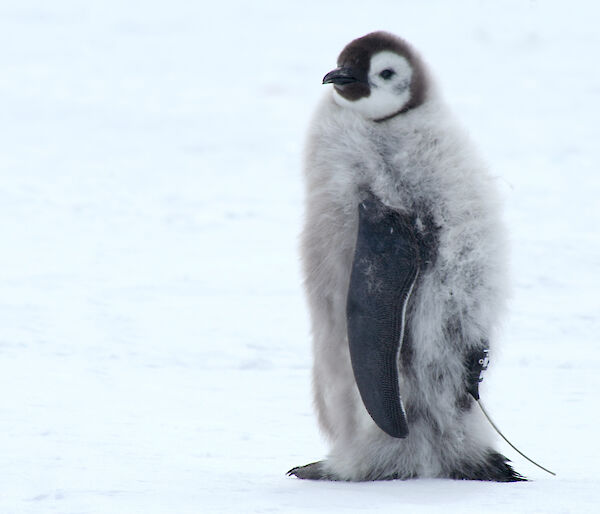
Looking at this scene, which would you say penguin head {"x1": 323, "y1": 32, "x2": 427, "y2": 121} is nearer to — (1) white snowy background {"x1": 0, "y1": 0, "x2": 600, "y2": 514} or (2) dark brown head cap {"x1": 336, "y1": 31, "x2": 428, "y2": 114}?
(2) dark brown head cap {"x1": 336, "y1": 31, "x2": 428, "y2": 114}

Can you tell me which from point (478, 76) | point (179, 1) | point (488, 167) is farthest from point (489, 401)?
point (179, 1)

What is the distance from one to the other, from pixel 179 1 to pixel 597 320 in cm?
1376

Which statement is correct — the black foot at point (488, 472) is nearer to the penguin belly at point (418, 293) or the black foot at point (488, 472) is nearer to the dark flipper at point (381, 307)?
the penguin belly at point (418, 293)

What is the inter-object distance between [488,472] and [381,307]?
56 cm

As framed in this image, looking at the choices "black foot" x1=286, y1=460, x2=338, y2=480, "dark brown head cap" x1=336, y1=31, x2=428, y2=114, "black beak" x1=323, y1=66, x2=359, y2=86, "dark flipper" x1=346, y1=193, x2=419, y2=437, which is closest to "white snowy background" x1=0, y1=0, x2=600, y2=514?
"black foot" x1=286, y1=460, x2=338, y2=480

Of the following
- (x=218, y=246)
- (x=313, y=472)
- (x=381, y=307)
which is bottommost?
(x=218, y=246)

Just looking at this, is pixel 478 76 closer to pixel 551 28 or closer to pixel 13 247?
pixel 551 28

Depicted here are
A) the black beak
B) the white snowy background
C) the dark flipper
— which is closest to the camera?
the dark flipper

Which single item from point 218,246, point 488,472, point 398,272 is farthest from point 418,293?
point 218,246

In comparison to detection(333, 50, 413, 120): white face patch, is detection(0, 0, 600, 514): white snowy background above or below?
below

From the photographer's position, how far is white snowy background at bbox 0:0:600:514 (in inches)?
119

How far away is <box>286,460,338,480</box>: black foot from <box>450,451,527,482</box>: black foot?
329mm

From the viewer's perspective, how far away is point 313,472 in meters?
2.94

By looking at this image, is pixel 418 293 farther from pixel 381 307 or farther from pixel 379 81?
pixel 379 81
